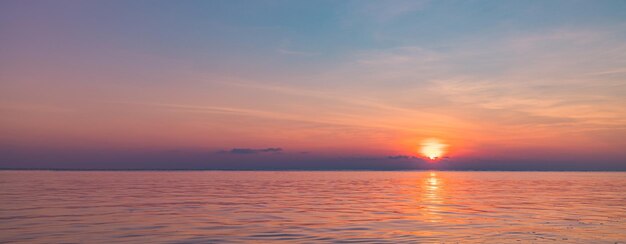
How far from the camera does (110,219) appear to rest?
97.9ft

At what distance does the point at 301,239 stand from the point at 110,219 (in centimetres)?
1308

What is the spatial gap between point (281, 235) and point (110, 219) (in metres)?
11.7

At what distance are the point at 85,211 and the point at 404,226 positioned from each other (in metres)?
21.2

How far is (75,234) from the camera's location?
23734 millimetres

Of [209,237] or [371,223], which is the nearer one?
[209,237]

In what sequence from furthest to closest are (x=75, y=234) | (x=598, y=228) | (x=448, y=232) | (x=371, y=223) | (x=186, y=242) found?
(x=371, y=223)
(x=598, y=228)
(x=448, y=232)
(x=75, y=234)
(x=186, y=242)

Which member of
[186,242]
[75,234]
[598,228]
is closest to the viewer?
[186,242]

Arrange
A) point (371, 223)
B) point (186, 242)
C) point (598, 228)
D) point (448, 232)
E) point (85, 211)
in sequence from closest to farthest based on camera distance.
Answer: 1. point (186, 242)
2. point (448, 232)
3. point (598, 228)
4. point (371, 223)
5. point (85, 211)

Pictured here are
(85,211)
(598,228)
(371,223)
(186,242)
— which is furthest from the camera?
(85,211)

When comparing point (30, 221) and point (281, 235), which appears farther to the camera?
point (30, 221)

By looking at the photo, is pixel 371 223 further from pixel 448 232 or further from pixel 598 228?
pixel 598 228

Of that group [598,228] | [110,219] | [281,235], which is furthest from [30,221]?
[598,228]

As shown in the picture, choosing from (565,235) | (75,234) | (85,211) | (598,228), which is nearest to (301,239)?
(75,234)

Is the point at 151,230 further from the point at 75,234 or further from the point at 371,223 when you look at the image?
the point at 371,223
